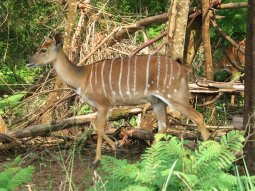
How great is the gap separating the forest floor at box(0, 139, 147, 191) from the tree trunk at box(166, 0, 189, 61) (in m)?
1.04

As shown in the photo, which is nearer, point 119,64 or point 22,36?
point 119,64

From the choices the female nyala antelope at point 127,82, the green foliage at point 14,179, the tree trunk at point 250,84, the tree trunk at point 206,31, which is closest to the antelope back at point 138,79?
the female nyala antelope at point 127,82

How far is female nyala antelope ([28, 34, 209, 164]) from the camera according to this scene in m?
6.23

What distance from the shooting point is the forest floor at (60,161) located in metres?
5.28

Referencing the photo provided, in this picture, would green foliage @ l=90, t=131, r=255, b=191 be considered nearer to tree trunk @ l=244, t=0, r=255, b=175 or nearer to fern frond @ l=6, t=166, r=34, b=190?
fern frond @ l=6, t=166, r=34, b=190

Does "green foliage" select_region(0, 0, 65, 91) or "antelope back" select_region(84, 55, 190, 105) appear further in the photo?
"green foliage" select_region(0, 0, 65, 91)

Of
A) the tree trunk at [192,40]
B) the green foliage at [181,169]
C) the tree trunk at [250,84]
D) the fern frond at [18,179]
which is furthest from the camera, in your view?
the tree trunk at [192,40]

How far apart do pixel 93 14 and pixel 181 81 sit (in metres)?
2.34

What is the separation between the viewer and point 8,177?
3.90 meters

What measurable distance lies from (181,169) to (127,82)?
2.89m

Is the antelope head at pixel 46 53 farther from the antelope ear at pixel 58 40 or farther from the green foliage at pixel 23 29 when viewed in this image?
the green foliage at pixel 23 29

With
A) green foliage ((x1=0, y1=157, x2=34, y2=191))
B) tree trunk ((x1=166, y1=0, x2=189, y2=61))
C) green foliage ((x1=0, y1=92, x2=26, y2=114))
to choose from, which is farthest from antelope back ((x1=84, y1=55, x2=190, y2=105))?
green foliage ((x1=0, y1=157, x2=34, y2=191))

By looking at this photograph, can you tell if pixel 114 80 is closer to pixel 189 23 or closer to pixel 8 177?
pixel 189 23

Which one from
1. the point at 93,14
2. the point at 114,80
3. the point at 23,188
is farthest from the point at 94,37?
the point at 23,188
